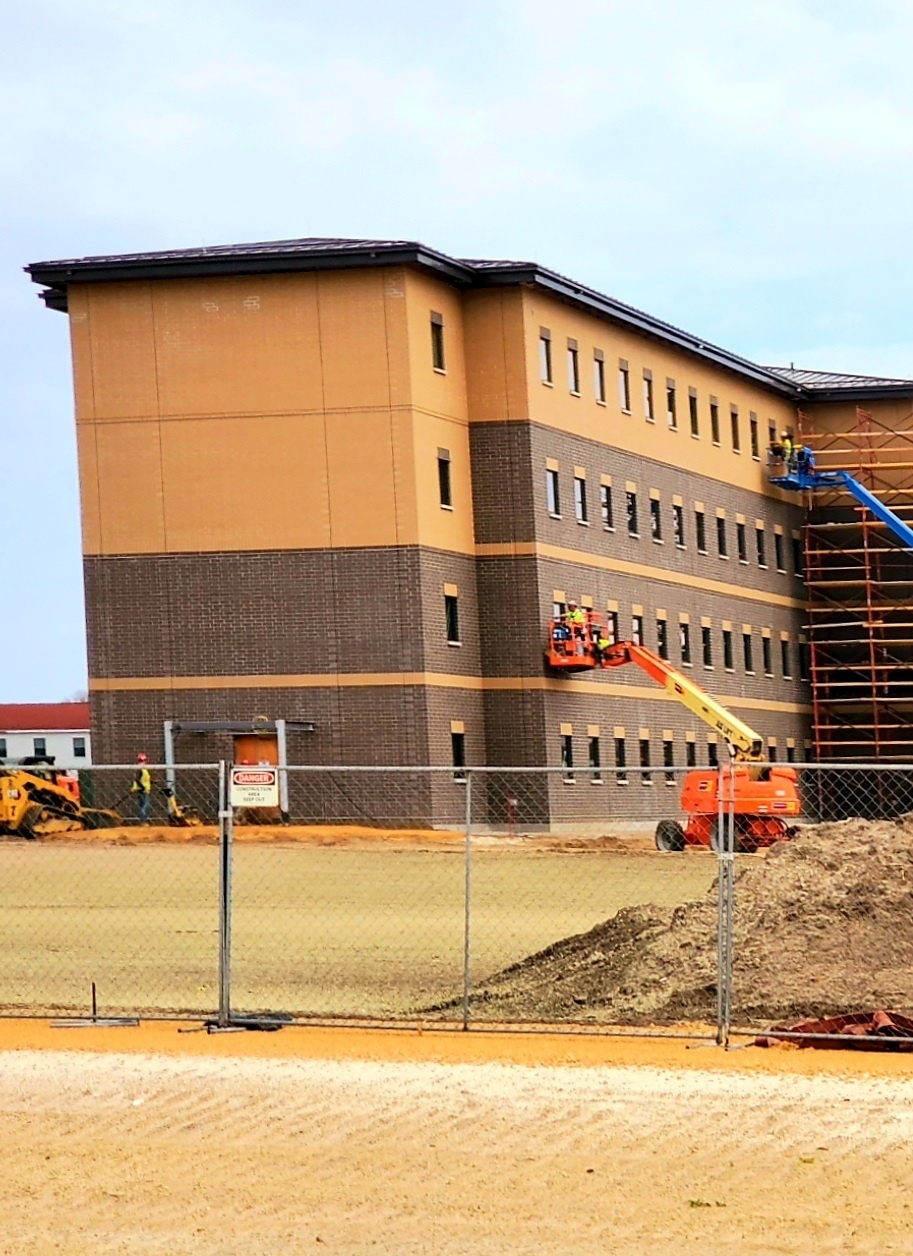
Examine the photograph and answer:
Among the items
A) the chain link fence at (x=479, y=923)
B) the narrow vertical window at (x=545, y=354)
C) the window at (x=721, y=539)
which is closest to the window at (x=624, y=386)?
the narrow vertical window at (x=545, y=354)

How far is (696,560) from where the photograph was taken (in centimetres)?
7175

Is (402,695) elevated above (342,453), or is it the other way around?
(342,453)

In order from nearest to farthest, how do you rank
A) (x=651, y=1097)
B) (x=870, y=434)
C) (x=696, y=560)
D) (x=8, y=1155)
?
(x=8, y=1155), (x=651, y=1097), (x=696, y=560), (x=870, y=434)

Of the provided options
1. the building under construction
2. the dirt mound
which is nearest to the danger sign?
the dirt mound

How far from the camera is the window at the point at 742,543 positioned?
247 feet

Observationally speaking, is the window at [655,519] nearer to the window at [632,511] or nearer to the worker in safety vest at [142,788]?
the window at [632,511]

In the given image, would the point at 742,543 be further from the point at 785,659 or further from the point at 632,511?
the point at 632,511

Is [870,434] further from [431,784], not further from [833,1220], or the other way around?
[833,1220]

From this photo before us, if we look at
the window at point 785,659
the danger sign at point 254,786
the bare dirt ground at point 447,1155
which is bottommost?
the bare dirt ground at point 447,1155

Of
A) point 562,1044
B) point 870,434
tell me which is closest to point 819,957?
point 562,1044

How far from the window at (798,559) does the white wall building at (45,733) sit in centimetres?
7141

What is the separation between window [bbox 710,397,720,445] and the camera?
7344 centimetres

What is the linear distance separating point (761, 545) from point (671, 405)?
8.91 meters

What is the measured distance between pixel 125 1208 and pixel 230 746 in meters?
44.9
